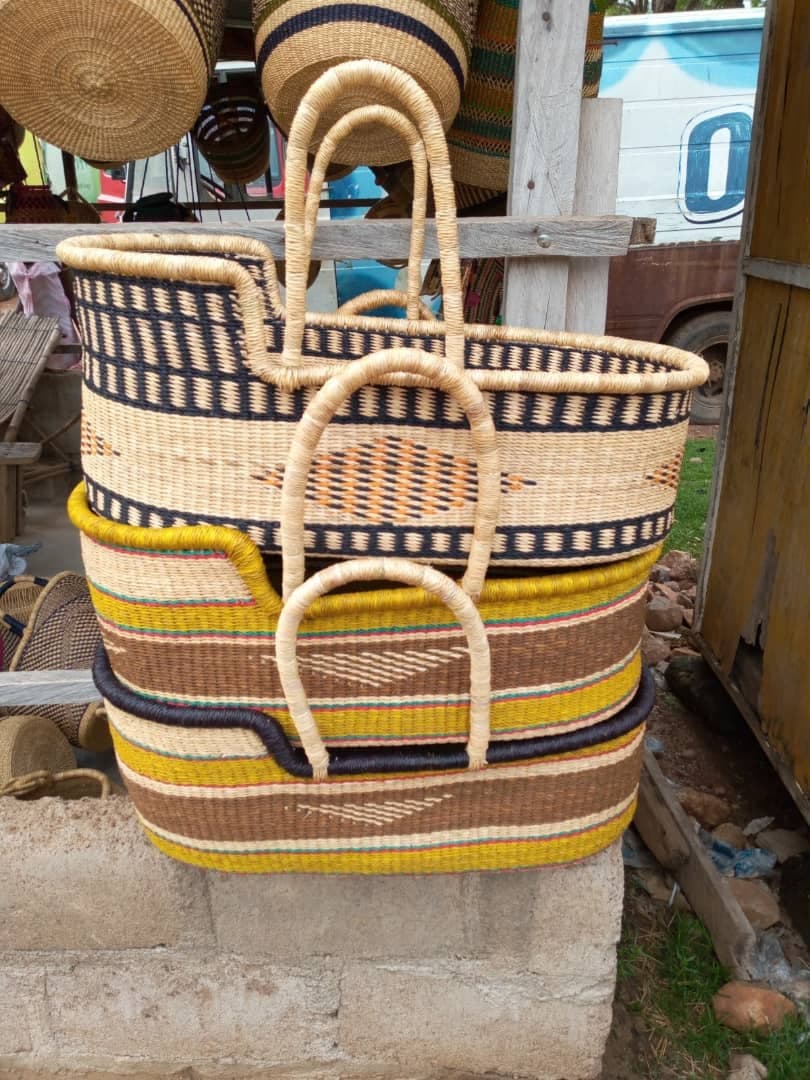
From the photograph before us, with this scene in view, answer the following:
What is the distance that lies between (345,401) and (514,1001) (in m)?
1.12

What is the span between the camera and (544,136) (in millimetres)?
1418

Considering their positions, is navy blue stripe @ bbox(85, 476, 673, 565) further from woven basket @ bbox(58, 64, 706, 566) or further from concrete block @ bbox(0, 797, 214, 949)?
concrete block @ bbox(0, 797, 214, 949)

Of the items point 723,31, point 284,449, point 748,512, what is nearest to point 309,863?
point 284,449

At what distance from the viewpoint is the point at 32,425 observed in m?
4.80

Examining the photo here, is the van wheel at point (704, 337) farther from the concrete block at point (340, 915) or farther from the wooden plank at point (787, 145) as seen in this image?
the concrete block at point (340, 915)

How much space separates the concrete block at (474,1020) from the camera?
1.46 metres

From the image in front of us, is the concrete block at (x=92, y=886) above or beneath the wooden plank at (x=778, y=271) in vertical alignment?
beneath

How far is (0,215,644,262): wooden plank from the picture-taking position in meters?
1.39

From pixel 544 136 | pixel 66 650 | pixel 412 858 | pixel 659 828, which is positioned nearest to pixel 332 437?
pixel 412 858

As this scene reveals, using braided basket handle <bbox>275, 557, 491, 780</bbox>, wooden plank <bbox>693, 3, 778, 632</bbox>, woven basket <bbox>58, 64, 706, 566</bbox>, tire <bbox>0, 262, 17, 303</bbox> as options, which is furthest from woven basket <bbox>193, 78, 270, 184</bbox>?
tire <bbox>0, 262, 17, 303</bbox>

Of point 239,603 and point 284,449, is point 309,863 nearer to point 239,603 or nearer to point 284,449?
point 239,603

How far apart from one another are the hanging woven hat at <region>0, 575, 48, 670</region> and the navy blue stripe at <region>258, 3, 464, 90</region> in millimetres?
1645

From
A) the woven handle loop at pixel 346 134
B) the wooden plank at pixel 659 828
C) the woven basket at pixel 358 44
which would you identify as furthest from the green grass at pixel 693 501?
the woven handle loop at pixel 346 134

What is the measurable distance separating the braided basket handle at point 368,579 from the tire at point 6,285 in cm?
844
